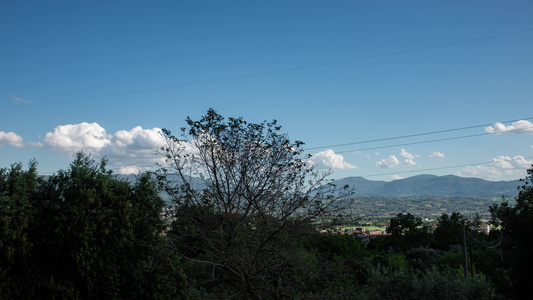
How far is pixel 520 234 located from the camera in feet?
35.9

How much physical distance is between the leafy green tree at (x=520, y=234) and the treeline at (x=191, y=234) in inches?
3.9

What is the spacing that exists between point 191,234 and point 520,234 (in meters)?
9.81

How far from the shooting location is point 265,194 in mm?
13414

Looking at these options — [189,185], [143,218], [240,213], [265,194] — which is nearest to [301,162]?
[265,194]

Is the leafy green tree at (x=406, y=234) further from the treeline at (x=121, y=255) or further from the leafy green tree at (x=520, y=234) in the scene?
the leafy green tree at (x=520, y=234)

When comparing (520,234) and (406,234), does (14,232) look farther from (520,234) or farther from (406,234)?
(406,234)

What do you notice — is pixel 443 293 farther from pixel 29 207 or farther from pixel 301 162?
pixel 29 207

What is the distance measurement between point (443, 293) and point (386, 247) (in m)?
44.0

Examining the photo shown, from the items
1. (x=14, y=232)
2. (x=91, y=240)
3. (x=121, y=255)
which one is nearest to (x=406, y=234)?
(x=121, y=255)

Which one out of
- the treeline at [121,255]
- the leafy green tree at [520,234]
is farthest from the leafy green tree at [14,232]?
the leafy green tree at [520,234]

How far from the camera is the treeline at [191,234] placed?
12500 mm

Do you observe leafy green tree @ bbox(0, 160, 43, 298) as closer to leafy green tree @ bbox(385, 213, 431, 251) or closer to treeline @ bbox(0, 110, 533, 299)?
treeline @ bbox(0, 110, 533, 299)

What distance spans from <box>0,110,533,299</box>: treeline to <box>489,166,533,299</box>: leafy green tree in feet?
0.33

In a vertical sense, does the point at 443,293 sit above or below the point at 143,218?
below
